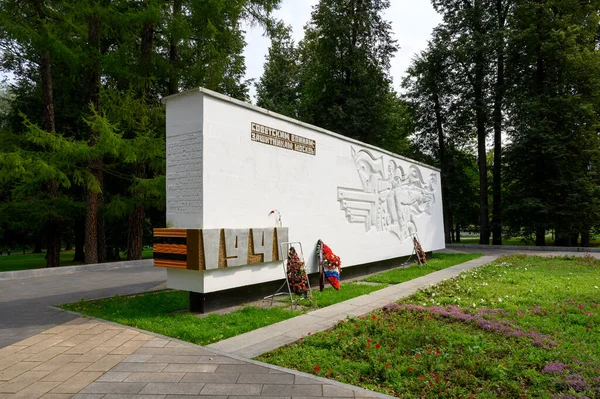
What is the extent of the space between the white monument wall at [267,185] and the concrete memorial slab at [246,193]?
0.06ft

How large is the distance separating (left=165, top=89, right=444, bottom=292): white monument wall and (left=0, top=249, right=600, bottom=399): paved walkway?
1.59 metres

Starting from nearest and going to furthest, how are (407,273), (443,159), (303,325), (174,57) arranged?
(303,325)
(407,273)
(174,57)
(443,159)

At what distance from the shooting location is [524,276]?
9.91 metres

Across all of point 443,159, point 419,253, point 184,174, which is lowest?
point 419,253

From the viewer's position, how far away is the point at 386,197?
39.9 feet

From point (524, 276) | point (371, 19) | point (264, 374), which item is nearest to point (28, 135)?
point (264, 374)

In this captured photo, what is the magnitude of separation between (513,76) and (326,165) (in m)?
17.9

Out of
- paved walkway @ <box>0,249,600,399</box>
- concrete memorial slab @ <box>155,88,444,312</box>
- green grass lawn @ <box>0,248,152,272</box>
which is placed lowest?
green grass lawn @ <box>0,248,152,272</box>

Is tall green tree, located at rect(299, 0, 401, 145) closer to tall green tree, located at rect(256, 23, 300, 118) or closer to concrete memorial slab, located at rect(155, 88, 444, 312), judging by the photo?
tall green tree, located at rect(256, 23, 300, 118)

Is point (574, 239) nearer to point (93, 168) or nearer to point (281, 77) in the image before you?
point (281, 77)

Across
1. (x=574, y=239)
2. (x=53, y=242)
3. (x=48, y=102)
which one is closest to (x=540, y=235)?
(x=574, y=239)

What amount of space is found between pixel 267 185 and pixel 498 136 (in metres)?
19.7

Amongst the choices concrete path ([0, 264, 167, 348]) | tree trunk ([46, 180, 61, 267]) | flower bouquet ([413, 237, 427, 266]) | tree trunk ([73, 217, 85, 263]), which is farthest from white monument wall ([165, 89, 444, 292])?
tree trunk ([73, 217, 85, 263])

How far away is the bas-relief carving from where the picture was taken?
10.5m
